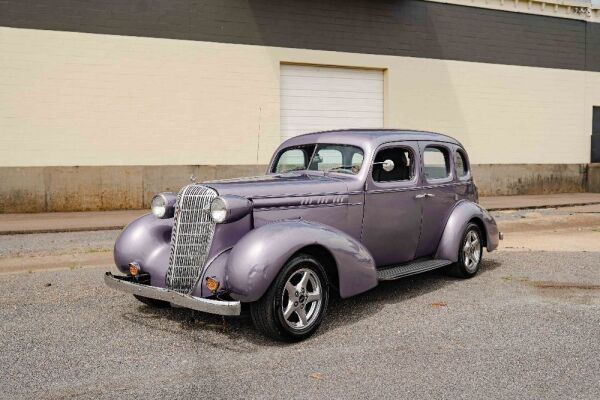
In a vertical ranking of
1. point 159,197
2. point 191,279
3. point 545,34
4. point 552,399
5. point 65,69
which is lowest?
A: point 552,399

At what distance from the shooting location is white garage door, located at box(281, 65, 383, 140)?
55.4 ft

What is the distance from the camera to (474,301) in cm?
562

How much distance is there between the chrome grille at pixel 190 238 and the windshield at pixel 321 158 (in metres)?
1.55

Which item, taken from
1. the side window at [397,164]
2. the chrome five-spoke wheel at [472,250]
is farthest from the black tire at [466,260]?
the side window at [397,164]

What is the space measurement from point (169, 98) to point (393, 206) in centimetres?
1099

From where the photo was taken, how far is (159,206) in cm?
516

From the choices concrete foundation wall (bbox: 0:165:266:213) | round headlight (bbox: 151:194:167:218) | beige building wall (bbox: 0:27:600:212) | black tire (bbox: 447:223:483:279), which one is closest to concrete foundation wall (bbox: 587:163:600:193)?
beige building wall (bbox: 0:27:600:212)

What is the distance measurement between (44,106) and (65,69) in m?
1.10

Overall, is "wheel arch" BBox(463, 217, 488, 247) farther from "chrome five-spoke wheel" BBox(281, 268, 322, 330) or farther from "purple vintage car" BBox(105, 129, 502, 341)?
"chrome five-spoke wheel" BBox(281, 268, 322, 330)

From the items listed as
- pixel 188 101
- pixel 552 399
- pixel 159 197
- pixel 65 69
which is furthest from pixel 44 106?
pixel 552 399

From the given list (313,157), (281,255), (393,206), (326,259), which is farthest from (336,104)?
(281,255)

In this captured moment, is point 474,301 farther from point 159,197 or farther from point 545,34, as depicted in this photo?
point 545,34

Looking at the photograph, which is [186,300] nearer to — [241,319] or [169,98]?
[241,319]

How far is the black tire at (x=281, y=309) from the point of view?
13.9 feet
